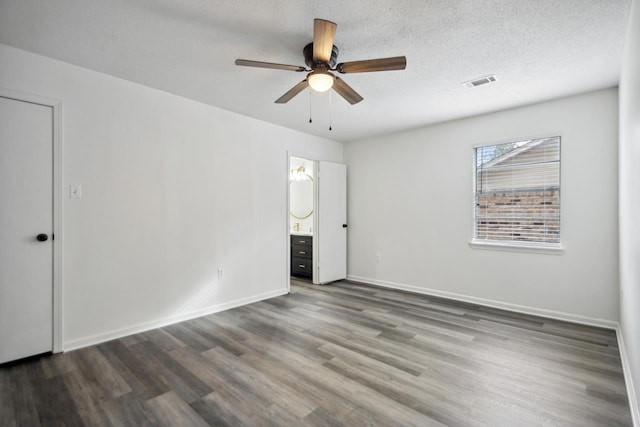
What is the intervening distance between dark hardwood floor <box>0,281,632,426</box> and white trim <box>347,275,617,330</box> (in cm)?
13

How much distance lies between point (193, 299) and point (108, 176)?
159 cm

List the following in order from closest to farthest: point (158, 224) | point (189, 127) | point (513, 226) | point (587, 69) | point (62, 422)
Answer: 1. point (62, 422)
2. point (587, 69)
3. point (158, 224)
4. point (189, 127)
5. point (513, 226)

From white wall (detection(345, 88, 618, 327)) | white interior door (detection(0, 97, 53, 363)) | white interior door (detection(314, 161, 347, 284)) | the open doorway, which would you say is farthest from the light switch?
white wall (detection(345, 88, 618, 327))

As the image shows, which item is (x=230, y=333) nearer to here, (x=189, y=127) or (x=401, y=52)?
(x=189, y=127)

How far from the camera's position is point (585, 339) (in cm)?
304

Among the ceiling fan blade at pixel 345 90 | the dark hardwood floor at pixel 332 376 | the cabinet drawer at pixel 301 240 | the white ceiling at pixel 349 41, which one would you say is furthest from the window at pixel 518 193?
the cabinet drawer at pixel 301 240

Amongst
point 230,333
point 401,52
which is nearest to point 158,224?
point 230,333

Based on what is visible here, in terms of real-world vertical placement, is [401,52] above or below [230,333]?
above

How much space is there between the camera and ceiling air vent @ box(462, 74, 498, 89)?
9.89 feet

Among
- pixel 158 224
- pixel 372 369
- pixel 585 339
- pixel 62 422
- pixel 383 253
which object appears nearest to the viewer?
pixel 62 422

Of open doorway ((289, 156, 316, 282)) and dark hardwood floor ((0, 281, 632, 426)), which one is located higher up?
open doorway ((289, 156, 316, 282))

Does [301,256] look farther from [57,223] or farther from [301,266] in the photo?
[57,223]

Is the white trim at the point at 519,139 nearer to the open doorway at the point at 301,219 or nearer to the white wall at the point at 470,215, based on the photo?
the white wall at the point at 470,215

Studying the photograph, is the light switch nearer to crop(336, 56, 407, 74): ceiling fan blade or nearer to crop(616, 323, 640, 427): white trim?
crop(336, 56, 407, 74): ceiling fan blade
